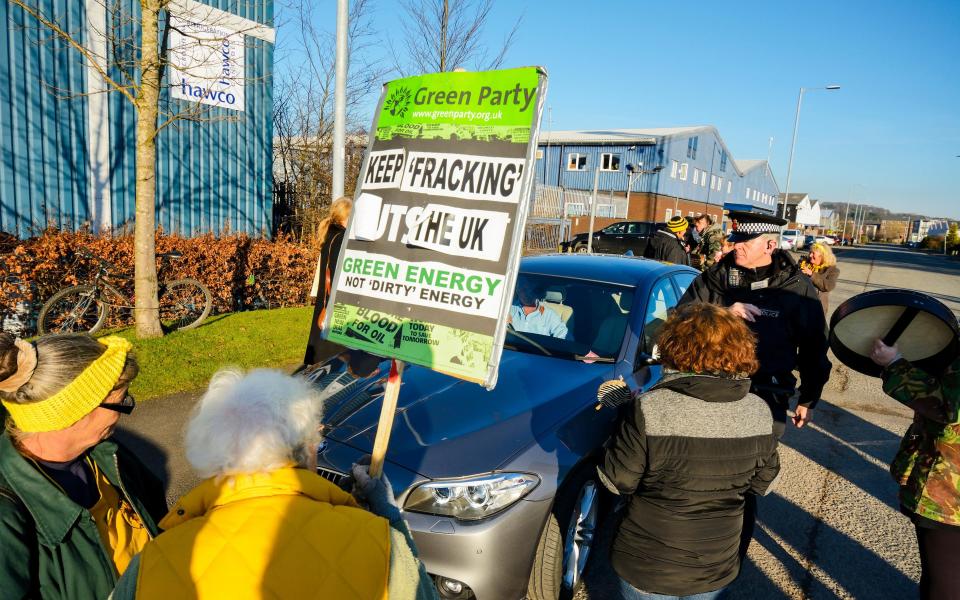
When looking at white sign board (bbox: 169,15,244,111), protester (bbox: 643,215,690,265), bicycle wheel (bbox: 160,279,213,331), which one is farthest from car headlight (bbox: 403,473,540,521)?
white sign board (bbox: 169,15,244,111)

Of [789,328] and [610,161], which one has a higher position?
[610,161]

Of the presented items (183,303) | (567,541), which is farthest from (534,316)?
(183,303)

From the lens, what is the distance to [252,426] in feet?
4.29

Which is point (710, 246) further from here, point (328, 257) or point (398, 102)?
point (398, 102)

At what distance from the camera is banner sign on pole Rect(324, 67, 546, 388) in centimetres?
207

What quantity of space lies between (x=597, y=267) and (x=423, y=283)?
8.18 feet

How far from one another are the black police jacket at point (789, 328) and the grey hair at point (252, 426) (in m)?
3.04

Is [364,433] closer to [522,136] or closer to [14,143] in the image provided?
[522,136]

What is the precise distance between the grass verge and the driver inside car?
337 centimetres

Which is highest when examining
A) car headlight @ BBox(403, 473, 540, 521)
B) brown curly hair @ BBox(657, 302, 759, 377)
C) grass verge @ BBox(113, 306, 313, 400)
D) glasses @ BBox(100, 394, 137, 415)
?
brown curly hair @ BBox(657, 302, 759, 377)

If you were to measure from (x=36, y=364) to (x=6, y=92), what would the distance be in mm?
9168

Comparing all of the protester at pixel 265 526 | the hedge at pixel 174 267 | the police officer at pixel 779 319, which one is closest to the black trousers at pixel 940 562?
the police officer at pixel 779 319

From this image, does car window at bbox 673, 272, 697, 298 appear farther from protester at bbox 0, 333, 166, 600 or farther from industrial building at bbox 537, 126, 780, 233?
industrial building at bbox 537, 126, 780, 233

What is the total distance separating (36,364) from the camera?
1.51m
